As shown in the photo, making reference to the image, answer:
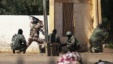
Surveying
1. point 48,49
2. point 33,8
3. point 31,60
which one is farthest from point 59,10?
point 33,8

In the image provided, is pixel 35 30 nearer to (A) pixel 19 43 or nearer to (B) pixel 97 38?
(A) pixel 19 43

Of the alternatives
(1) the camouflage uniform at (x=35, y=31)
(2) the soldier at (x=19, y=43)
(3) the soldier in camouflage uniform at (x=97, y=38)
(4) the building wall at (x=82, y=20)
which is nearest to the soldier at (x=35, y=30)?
(1) the camouflage uniform at (x=35, y=31)

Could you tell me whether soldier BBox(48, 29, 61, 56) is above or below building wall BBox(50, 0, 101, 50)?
below

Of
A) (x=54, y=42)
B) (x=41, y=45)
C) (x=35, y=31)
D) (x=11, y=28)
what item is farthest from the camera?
(x=11, y=28)

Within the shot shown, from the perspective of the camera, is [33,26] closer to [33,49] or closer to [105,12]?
[33,49]

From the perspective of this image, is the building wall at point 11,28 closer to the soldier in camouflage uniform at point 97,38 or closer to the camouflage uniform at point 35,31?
the camouflage uniform at point 35,31

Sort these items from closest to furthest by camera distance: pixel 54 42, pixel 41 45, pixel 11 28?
pixel 54 42 → pixel 41 45 → pixel 11 28

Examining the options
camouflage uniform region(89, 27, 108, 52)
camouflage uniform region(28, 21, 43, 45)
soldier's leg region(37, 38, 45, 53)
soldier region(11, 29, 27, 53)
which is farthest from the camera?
camouflage uniform region(28, 21, 43, 45)

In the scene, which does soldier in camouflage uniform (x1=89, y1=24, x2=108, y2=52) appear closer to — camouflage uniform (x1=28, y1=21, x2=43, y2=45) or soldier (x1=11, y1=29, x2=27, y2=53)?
camouflage uniform (x1=28, y1=21, x2=43, y2=45)

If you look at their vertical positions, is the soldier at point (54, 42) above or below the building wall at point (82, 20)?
below

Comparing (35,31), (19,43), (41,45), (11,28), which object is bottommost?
(41,45)

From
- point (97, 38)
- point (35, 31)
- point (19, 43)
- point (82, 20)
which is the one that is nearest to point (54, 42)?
point (19, 43)

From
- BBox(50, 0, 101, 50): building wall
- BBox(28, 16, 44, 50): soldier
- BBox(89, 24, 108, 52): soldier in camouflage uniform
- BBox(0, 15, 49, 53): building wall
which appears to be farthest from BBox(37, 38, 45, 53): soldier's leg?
BBox(89, 24, 108, 52): soldier in camouflage uniform

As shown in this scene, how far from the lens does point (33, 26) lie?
66.3 ft
